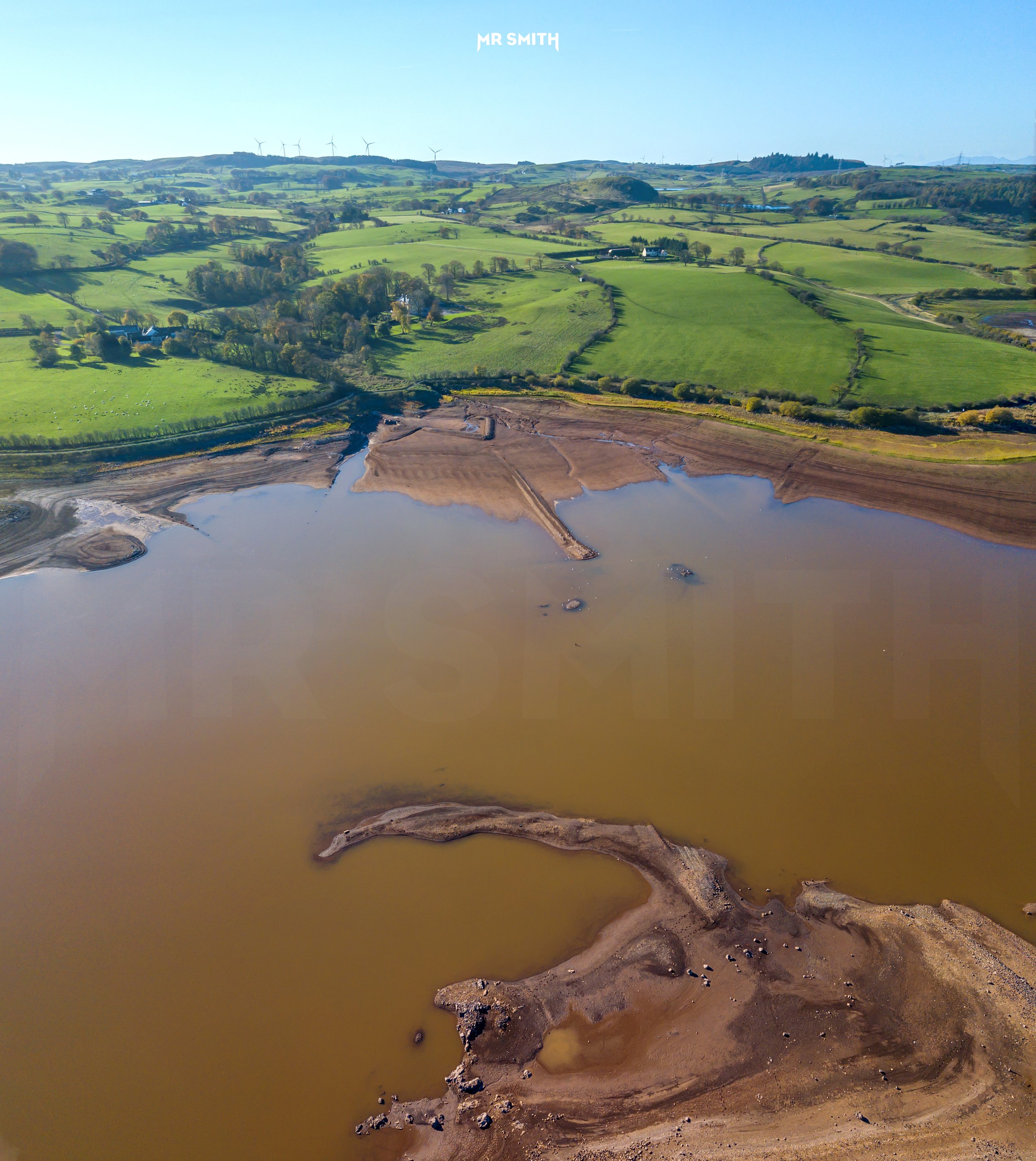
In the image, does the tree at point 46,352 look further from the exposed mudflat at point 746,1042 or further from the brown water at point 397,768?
the exposed mudflat at point 746,1042

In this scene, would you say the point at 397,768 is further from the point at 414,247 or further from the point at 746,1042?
the point at 414,247

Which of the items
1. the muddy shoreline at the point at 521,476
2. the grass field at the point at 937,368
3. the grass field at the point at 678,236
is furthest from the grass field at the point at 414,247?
the grass field at the point at 937,368

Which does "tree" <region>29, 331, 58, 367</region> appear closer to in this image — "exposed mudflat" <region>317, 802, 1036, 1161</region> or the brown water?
the brown water

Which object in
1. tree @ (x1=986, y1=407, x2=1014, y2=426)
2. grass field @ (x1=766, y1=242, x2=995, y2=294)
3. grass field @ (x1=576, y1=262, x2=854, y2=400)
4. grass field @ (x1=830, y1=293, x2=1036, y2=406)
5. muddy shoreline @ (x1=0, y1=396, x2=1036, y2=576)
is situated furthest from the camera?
grass field @ (x1=766, y1=242, x2=995, y2=294)

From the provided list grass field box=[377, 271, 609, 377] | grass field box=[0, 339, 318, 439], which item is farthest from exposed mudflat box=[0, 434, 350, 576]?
grass field box=[377, 271, 609, 377]

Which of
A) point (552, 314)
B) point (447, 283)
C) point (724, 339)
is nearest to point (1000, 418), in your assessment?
point (724, 339)

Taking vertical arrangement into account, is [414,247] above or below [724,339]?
above
